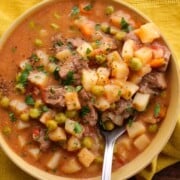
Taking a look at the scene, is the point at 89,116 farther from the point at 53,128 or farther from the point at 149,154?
the point at 149,154

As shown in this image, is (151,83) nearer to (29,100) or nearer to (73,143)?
(73,143)

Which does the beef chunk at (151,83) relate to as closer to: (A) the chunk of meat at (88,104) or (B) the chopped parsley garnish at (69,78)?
(A) the chunk of meat at (88,104)

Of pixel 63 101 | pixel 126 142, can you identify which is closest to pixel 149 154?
pixel 126 142

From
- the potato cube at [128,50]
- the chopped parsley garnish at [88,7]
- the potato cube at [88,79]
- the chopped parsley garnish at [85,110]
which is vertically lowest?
the chopped parsley garnish at [85,110]

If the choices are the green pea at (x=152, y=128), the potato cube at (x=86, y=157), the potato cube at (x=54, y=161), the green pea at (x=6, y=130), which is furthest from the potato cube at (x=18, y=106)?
the green pea at (x=152, y=128)

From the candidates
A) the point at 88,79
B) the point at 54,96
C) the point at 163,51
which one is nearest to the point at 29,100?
the point at 54,96

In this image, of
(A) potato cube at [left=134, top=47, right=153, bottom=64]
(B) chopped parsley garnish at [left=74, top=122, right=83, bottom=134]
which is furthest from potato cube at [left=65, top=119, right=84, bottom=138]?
(A) potato cube at [left=134, top=47, right=153, bottom=64]
